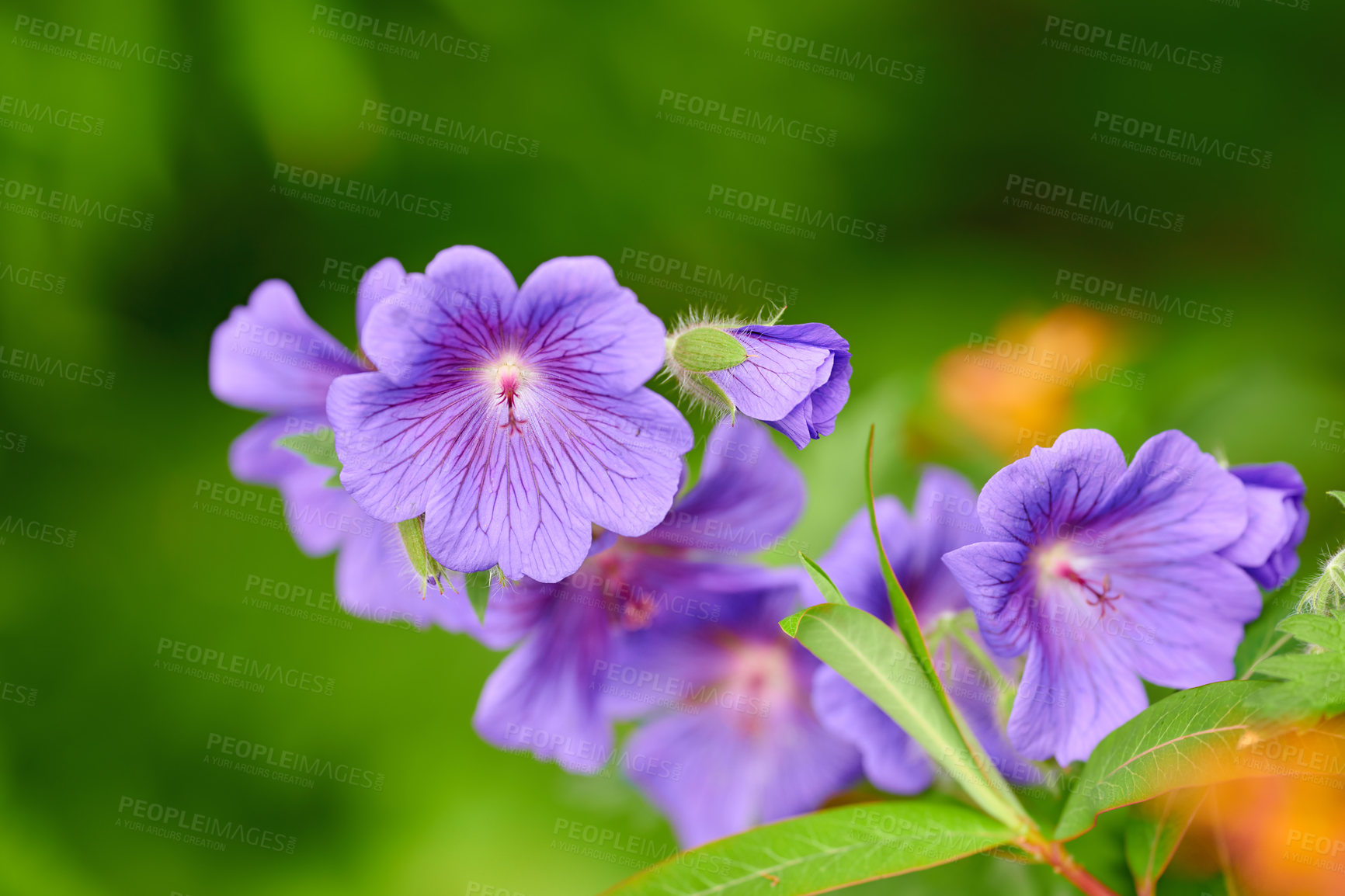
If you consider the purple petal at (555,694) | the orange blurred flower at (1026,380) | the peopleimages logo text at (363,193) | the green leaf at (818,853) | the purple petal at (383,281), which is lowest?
the green leaf at (818,853)

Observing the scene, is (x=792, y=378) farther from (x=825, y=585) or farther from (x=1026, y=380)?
(x=1026, y=380)

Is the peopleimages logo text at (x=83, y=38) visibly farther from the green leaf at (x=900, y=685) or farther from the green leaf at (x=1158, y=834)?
the green leaf at (x=1158, y=834)

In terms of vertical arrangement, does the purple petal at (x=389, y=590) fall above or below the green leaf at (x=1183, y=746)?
above

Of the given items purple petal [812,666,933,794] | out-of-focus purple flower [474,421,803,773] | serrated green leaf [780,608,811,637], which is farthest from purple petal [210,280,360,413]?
purple petal [812,666,933,794]

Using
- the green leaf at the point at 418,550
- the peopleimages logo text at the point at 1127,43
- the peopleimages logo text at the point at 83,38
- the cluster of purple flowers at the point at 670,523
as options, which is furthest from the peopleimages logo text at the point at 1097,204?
the peopleimages logo text at the point at 83,38

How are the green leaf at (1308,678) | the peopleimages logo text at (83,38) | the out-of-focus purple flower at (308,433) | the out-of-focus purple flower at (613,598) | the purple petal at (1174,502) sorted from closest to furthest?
the green leaf at (1308,678)
the purple petal at (1174,502)
the out-of-focus purple flower at (308,433)
the out-of-focus purple flower at (613,598)
the peopleimages logo text at (83,38)

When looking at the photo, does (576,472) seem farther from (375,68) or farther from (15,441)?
(15,441)

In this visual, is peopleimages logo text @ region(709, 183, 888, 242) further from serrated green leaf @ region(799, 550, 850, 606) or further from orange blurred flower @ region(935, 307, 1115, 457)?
serrated green leaf @ region(799, 550, 850, 606)
